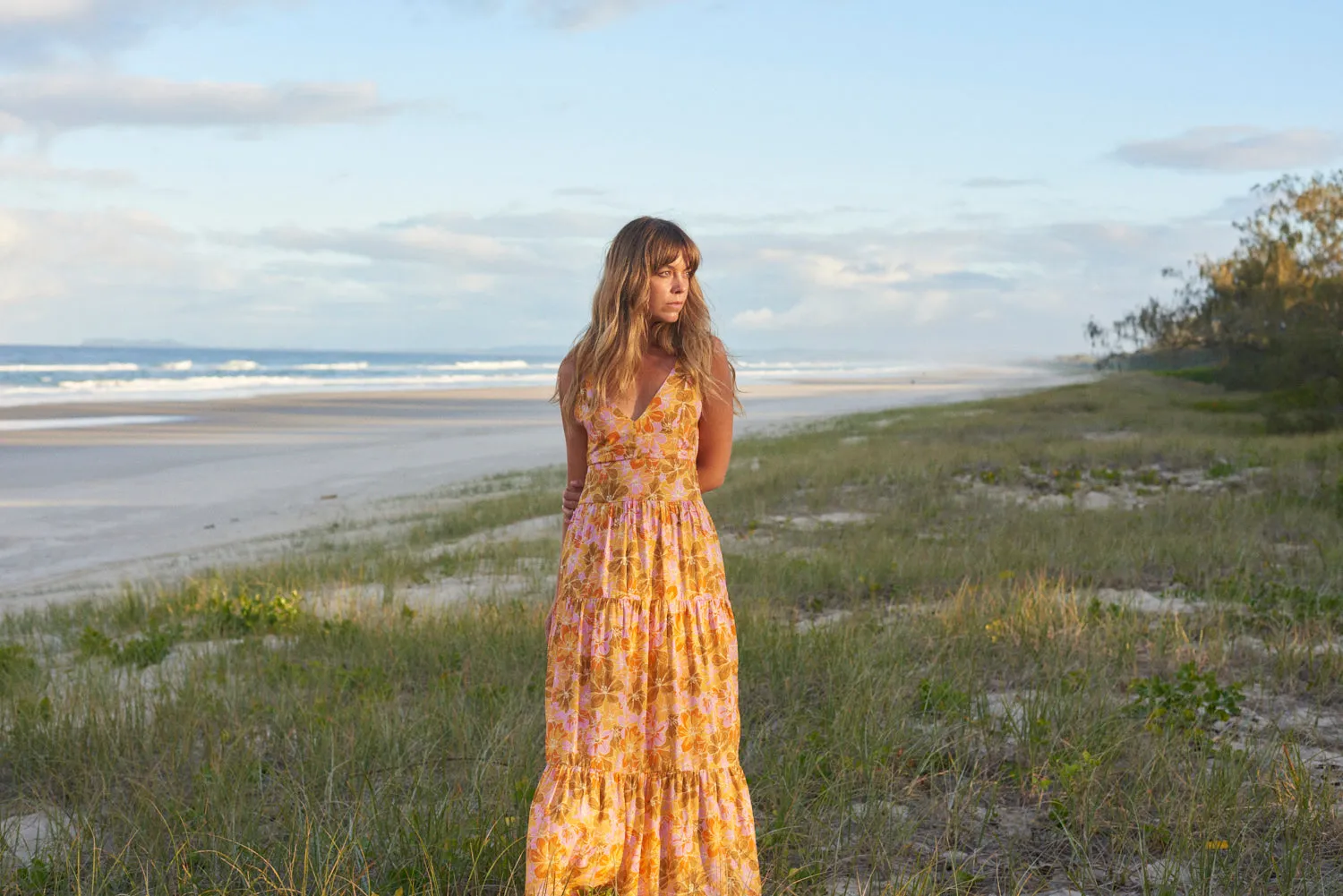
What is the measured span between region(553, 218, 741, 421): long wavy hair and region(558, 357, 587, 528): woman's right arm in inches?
3.1

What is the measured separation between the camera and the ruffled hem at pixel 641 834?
300 centimetres

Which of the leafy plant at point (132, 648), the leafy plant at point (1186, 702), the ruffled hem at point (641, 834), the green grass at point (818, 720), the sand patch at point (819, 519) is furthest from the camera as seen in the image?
the sand patch at point (819, 519)

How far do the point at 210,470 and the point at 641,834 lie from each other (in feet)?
68.3

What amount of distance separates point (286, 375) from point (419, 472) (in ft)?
187

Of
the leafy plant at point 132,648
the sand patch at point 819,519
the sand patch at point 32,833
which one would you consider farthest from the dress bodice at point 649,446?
the sand patch at point 819,519

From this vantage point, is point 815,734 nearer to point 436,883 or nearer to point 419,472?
point 436,883

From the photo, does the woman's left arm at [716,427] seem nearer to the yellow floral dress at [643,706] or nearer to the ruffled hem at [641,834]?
the yellow floral dress at [643,706]

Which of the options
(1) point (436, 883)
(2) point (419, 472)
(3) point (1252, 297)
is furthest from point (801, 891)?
(3) point (1252, 297)

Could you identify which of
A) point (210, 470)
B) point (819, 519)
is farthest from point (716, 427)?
point (210, 470)

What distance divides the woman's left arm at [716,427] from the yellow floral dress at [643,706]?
0.15 metres

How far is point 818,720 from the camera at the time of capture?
4.62m

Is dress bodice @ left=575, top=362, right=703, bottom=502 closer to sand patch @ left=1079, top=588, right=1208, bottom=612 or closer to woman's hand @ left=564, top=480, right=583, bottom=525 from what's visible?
woman's hand @ left=564, top=480, right=583, bottom=525

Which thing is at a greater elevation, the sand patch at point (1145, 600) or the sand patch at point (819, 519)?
the sand patch at point (819, 519)

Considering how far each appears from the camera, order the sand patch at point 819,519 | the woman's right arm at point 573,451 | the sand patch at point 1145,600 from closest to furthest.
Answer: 1. the woman's right arm at point 573,451
2. the sand patch at point 1145,600
3. the sand patch at point 819,519
